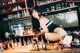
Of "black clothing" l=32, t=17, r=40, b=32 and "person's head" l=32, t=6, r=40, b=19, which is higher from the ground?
"person's head" l=32, t=6, r=40, b=19

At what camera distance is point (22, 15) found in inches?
112

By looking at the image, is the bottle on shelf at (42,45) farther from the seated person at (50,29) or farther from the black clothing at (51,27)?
the black clothing at (51,27)

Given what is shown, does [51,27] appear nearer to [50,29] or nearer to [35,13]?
[50,29]

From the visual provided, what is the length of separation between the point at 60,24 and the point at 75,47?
370 millimetres

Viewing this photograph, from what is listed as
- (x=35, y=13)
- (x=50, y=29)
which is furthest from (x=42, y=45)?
(x=35, y=13)

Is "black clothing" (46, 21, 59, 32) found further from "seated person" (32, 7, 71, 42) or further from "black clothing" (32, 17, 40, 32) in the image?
"black clothing" (32, 17, 40, 32)

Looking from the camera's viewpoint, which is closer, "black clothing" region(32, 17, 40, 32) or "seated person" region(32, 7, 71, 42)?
"seated person" region(32, 7, 71, 42)

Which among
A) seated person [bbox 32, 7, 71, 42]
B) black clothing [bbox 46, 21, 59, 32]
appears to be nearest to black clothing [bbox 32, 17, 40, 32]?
seated person [bbox 32, 7, 71, 42]

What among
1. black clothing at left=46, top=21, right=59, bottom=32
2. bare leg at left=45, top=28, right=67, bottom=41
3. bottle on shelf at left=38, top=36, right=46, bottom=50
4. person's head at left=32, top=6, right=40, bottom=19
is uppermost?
person's head at left=32, top=6, right=40, bottom=19

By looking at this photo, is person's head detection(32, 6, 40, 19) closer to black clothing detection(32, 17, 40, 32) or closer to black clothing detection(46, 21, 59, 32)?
black clothing detection(32, 17, 40, 32)

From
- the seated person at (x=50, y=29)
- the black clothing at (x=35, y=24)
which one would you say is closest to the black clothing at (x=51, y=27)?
the seated person at (x=50, y=29)

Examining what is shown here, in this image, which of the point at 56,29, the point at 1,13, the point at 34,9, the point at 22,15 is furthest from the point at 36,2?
the point at 1,13

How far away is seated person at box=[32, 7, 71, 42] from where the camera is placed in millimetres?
2521

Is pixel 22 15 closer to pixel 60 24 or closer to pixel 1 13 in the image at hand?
pixel 1 13
